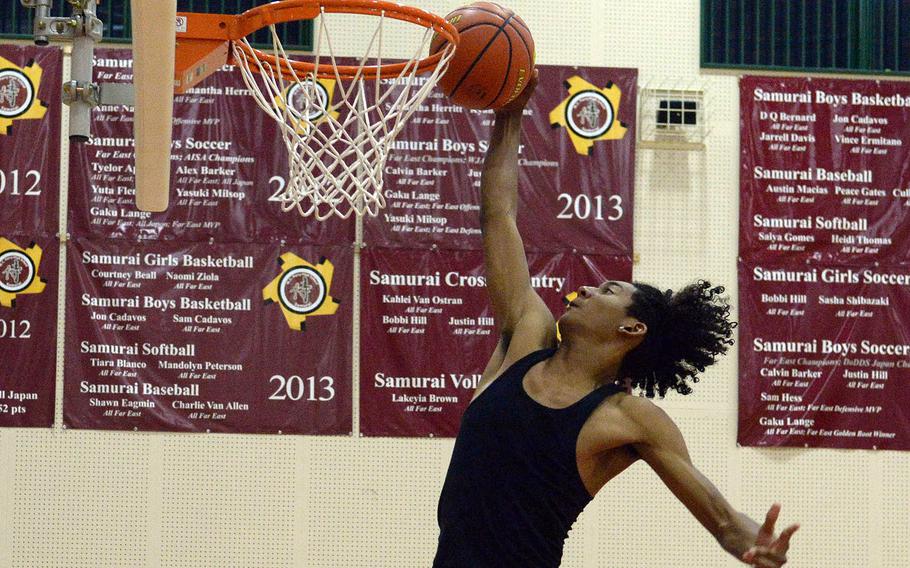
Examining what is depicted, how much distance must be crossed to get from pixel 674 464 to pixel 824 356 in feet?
13.0

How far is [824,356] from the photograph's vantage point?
6.77m

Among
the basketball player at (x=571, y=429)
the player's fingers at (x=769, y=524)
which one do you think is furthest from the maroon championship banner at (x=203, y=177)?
the player's fingers at (x=769, y=524)

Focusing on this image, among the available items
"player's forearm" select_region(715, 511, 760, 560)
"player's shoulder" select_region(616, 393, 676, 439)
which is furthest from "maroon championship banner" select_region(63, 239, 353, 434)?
"player's forearm" select_region(715, 511, 760, 560)

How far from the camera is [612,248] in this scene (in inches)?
266

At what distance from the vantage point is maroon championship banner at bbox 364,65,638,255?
671cm

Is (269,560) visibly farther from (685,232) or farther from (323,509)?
(685,232)

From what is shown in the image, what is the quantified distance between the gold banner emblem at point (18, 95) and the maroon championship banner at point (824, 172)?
13.4 ft

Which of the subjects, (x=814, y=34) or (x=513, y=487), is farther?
(x=814, y=34)

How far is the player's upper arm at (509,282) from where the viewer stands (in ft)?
A: 11.4

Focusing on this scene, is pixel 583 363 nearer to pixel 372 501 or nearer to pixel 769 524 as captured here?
pixel 769 524

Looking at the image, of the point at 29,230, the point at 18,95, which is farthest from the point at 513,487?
the point at 18,95

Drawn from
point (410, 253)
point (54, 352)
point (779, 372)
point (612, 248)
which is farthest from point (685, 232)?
point (54, 352)

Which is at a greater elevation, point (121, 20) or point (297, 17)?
point (121, 20)

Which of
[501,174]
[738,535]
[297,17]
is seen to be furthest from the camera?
[297,17]
